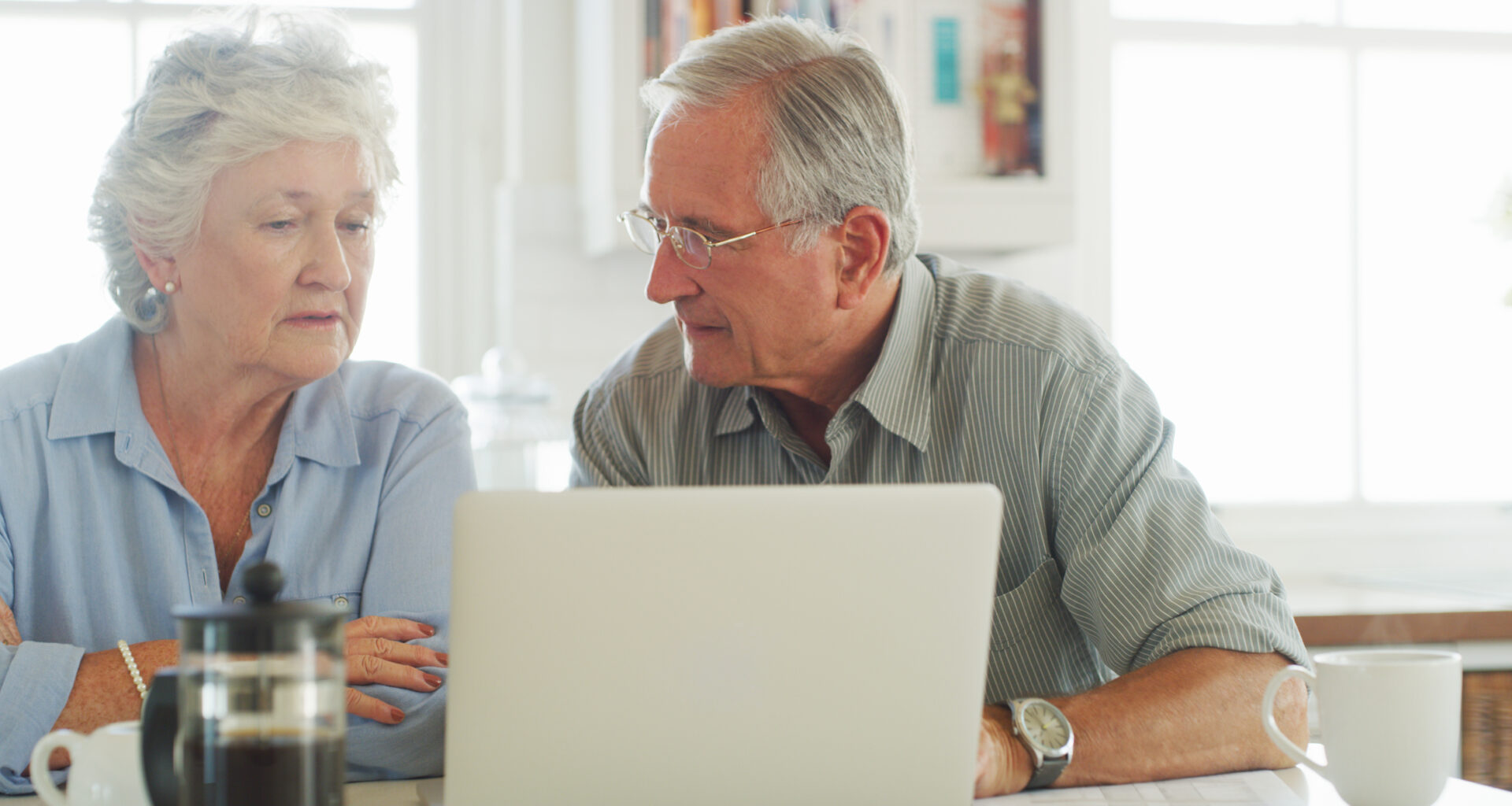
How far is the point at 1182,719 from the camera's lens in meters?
1.22

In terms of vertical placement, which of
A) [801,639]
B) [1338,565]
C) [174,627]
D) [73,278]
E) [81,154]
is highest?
[81,154]

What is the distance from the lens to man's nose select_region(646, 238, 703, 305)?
1.58 meters

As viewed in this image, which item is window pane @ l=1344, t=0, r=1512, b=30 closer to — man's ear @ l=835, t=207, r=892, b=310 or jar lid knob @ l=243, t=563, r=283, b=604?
man's ear @ l=835, t=207, r=892, b=310

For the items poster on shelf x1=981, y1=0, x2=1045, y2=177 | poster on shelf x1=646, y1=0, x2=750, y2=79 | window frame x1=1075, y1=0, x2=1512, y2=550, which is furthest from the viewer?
window frame x1=1075, y1=0, x2=1512, y2=550

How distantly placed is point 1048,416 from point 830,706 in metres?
0.72

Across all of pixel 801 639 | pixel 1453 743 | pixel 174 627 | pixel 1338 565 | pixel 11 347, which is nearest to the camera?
pixel 801 639

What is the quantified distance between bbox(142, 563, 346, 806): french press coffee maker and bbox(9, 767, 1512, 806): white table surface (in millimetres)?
339

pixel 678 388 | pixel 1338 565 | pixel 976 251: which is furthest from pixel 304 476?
pixel 1338 565

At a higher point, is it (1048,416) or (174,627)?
(1048,416)

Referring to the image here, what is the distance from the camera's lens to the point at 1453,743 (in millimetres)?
1035

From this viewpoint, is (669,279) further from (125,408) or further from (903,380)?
(125,408)

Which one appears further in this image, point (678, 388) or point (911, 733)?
point (678, 388)

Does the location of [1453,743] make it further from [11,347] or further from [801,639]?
[11,347]

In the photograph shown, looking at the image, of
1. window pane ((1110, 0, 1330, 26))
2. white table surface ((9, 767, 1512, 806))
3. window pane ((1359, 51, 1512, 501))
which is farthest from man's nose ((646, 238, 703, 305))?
Result: window pane ((1359, 51, 1512, 501))
